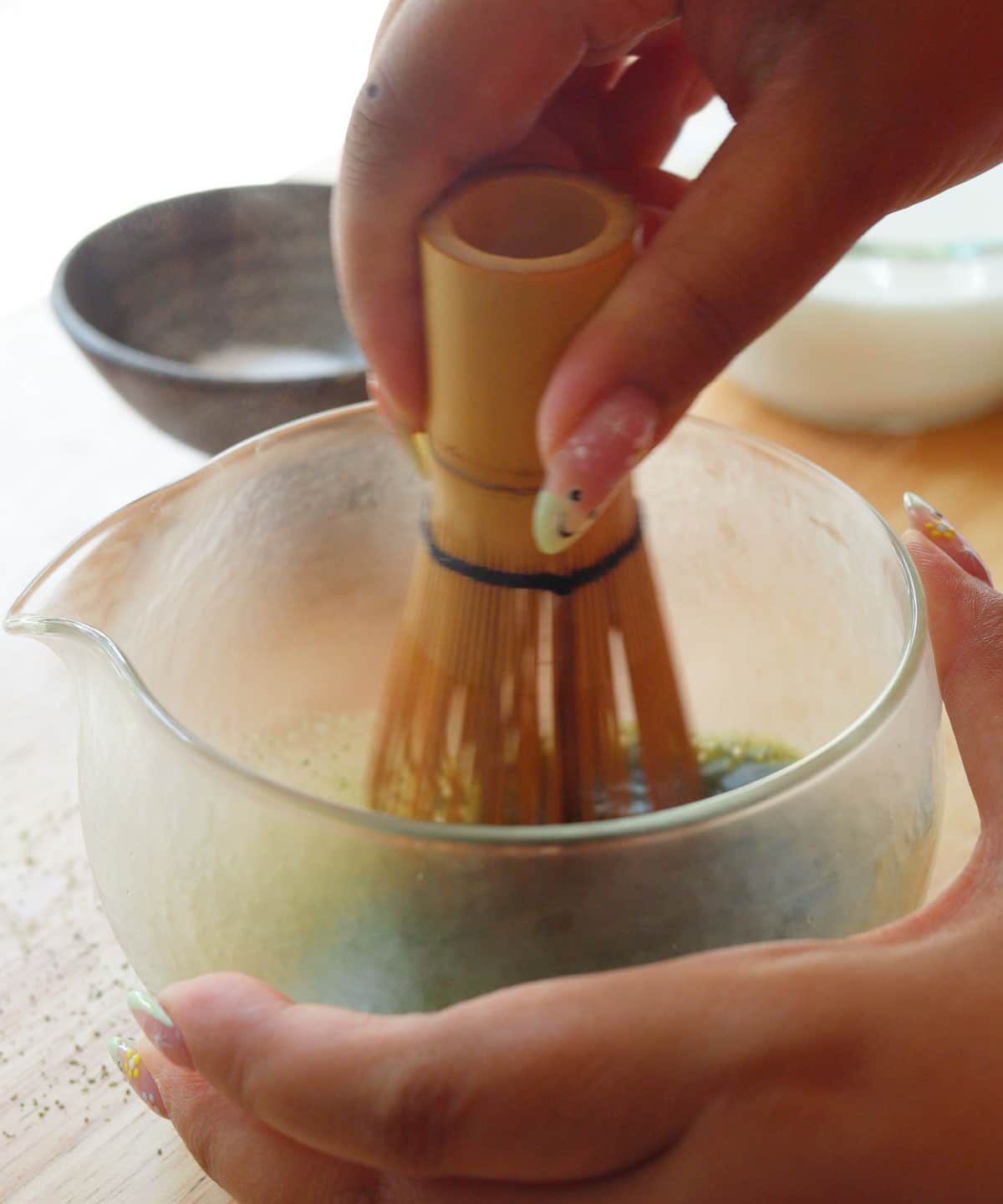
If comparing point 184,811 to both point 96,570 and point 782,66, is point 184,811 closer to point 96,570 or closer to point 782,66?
point 96,570

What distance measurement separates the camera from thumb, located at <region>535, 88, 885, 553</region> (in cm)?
27

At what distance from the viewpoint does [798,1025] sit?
24cm

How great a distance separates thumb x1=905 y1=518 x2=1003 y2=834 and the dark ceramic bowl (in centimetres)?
35

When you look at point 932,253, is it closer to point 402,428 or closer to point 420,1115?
point 402,428

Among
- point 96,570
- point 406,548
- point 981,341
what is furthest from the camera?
point 981,341

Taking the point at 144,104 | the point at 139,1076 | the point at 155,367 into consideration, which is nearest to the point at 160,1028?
the point at 139,1076

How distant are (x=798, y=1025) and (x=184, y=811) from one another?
127mm

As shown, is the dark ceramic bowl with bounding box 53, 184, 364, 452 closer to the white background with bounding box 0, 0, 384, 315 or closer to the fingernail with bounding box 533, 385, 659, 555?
the fingernail with bounding box 533, 385, 659, 555

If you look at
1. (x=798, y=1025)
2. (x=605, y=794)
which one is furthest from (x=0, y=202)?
(x=798, y=1025)

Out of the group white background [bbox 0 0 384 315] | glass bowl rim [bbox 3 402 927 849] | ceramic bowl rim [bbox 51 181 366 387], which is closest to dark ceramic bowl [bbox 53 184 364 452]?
ceramic bowl rim [bbox 51 181 366 387]

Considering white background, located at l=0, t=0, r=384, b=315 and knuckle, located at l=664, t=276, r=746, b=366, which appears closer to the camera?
knuckle, located at l=664, t=276, r=746, b=366

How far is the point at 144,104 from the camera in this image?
127 centimetres

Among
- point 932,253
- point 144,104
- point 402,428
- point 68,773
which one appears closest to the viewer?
point 402,428

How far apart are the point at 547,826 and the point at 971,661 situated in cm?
12
